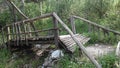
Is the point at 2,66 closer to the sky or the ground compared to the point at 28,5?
closer to the ground

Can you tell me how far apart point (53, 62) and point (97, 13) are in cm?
599

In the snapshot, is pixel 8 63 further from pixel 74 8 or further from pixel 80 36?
pixel 74 8

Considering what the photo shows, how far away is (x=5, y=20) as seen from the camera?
15.4m

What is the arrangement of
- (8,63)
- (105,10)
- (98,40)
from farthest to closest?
(105,10) → (8,63) → (98,40)

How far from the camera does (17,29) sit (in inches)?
401

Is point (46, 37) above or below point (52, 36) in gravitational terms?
below

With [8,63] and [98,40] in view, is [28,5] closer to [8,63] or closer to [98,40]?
[8,63]

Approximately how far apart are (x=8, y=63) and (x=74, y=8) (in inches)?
224

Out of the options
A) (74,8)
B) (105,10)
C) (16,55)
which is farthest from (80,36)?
(74,8)

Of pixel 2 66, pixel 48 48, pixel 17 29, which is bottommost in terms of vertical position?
pixel 2 66

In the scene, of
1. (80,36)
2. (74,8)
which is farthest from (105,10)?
(80,36)

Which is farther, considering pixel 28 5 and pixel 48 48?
pixel 28 5

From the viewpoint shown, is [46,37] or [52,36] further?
[46,37]

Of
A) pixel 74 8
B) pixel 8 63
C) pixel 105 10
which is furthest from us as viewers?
pixel 74 8
